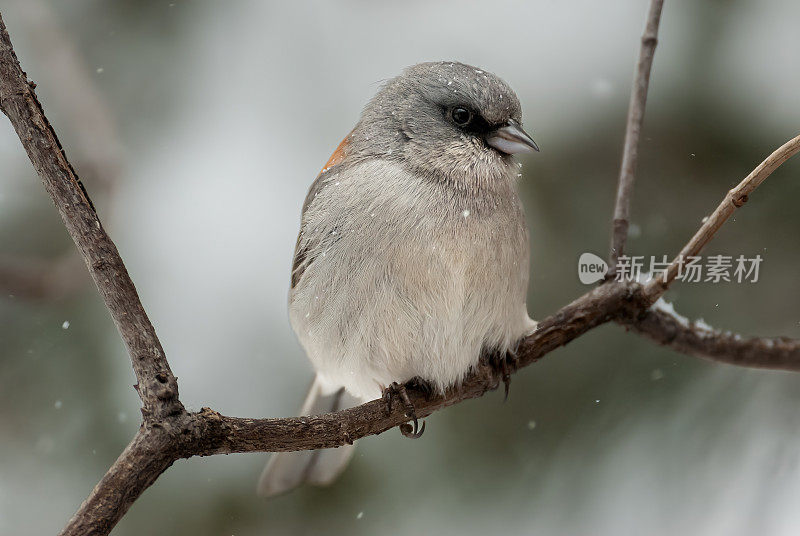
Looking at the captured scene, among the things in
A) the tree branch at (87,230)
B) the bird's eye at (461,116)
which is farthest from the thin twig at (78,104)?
the bird's eye at (461,116)

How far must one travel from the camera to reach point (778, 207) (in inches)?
99.3

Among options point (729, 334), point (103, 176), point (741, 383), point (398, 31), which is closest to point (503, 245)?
point (729, 334)

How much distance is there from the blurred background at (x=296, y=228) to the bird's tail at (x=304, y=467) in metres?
0.21

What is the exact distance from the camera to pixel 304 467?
2.57m

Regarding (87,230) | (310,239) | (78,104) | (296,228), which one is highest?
(78,104)

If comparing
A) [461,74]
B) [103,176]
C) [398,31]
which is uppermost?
[398,31]

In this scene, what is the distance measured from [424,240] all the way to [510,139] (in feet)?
1.28

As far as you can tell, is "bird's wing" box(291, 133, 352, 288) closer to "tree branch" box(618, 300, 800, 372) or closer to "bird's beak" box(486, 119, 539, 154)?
"bird's beak" box(486, 119, 539, 154)

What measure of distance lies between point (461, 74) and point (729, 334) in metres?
1.13

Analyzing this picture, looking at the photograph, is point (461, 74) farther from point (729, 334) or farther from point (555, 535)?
point (555, 535)

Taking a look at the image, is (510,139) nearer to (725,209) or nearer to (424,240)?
(424,240)

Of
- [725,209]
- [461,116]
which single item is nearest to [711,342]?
[725,209]

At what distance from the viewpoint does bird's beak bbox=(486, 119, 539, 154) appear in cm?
206

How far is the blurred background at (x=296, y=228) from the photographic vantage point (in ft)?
8.21
